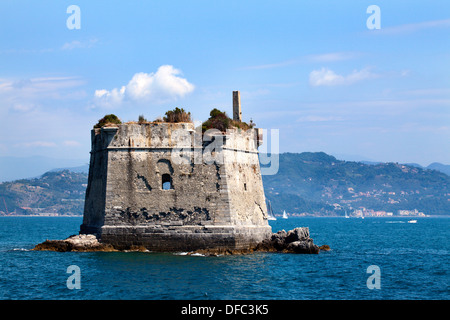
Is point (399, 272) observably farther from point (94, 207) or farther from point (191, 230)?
point (94, 207)

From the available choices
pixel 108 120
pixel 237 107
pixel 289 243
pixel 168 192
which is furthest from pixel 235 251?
pixel 108 120

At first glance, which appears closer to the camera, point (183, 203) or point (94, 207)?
point (183, 203)

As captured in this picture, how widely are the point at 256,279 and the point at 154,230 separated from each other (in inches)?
291

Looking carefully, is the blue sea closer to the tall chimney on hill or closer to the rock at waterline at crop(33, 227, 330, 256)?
the rock at waterline at crop(33, 227, 330, 256)

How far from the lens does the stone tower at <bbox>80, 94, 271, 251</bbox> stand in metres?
30.1

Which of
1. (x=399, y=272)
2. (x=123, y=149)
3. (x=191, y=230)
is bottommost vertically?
(x=399, y=272)

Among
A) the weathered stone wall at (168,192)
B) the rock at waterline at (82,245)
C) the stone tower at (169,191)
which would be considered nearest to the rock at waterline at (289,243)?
the stone tower at (169,191)

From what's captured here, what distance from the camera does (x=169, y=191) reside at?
30.6m

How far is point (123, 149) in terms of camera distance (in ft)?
102

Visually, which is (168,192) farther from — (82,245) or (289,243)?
(289,243)
